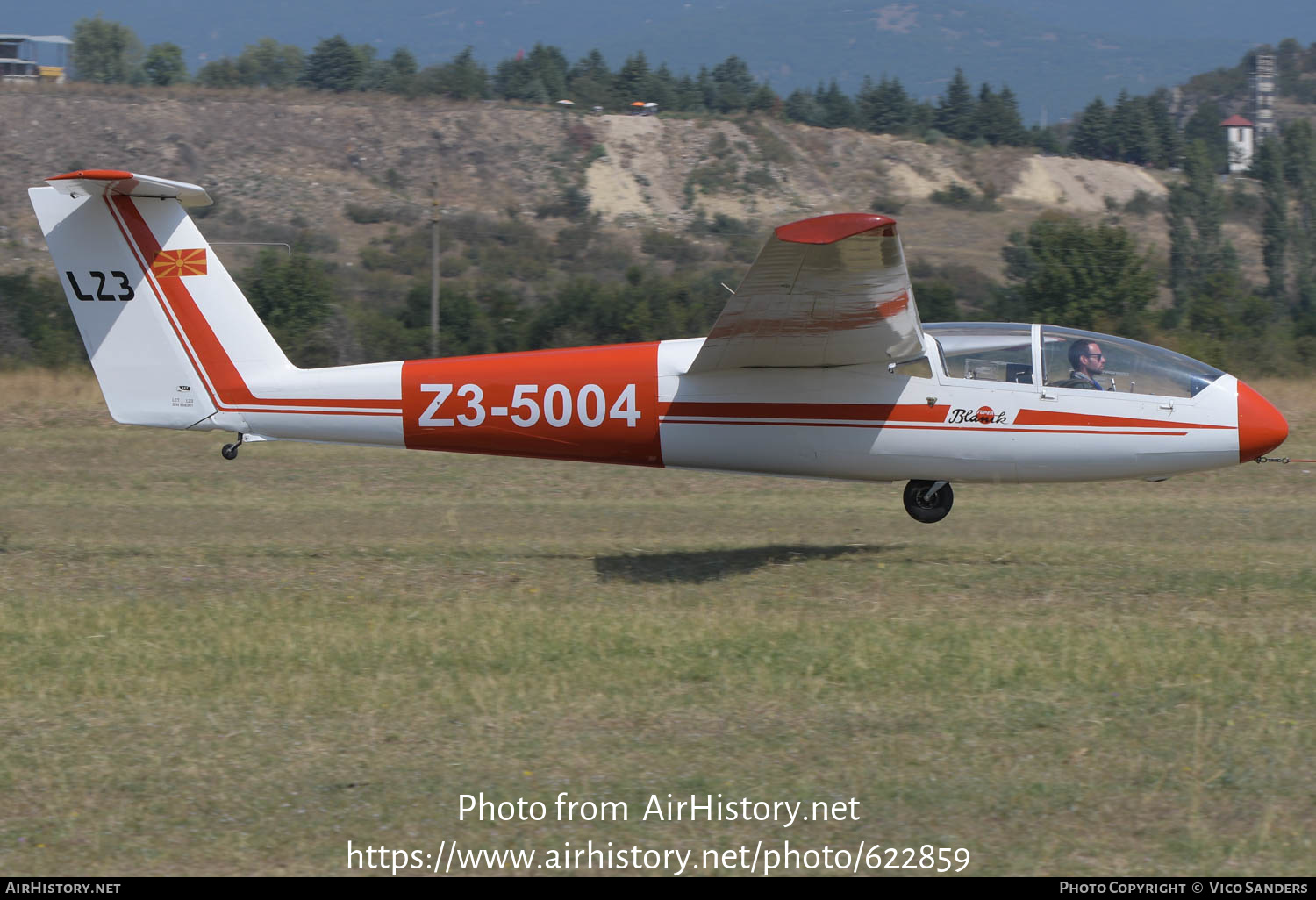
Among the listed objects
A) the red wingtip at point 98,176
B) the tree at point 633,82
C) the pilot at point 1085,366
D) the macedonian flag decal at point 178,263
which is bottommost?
the pilot at point 1085,366

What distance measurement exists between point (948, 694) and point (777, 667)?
98 cm

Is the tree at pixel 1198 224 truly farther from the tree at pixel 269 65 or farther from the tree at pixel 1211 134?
the tree at pixel 269 65

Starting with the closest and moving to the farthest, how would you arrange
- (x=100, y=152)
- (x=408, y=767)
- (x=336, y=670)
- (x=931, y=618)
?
1. (x=408, y=767)
2. (x=336, y=670)
3. (x=931, y=618)
4. (x=100, y=152)

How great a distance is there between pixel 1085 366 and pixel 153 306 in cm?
742

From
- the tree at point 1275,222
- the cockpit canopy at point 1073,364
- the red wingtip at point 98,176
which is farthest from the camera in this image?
the tree at point 1275,222

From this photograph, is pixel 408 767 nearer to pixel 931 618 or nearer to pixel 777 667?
pixel 777 667

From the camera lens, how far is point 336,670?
7.32m

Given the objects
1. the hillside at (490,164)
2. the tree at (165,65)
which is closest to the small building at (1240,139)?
the hillside at (490,164)

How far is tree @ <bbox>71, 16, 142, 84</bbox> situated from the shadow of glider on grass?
10908 centimetres

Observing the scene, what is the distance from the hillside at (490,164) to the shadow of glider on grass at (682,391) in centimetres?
4597

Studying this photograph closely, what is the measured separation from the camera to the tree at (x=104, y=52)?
113625 millimetres

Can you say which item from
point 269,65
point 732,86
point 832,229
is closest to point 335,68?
point 269,65

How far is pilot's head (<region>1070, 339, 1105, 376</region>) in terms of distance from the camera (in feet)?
33.4
